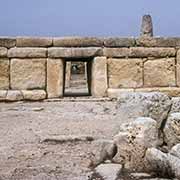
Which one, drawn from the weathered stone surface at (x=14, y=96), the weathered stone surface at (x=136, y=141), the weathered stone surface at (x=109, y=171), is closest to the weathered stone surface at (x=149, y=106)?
the weathered stone surface at (x=136, y=141)

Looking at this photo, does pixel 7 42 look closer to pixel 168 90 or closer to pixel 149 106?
pixel 168 90

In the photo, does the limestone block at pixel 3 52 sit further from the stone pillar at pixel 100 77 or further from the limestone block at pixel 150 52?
the limestone block at pixel 150 52

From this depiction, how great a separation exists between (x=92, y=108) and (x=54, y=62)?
2.10 meters

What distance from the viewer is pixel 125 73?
34.1 feet

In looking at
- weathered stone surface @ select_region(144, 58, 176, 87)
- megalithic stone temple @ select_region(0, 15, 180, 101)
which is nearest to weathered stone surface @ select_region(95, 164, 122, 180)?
megalithic stone temple @ select_region(0, 15, 180, 101)

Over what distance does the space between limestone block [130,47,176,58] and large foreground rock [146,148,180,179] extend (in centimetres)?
670

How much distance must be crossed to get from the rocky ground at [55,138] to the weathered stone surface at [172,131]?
0.48m

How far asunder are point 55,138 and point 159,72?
5731 millimetres

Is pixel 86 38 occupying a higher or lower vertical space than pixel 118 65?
higher

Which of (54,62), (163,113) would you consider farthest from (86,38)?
(163,113)

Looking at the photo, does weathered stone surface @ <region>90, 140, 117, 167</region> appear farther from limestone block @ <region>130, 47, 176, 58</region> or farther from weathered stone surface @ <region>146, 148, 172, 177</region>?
limestone block @ <region>130, 47, 176, 58</region>

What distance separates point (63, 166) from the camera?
415 cm

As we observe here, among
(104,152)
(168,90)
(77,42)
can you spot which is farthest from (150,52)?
(104,152)

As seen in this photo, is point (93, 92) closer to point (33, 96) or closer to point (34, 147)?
point (33, 96)
